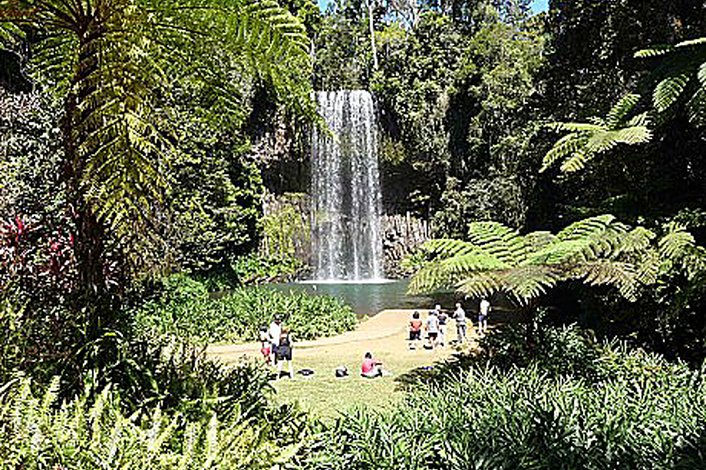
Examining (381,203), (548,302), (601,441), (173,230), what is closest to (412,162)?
(381,203)

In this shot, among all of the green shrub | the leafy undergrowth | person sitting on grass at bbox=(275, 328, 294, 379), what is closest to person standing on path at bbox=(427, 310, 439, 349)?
person sitting on grass at bbox=(275, 328, 294, 379)

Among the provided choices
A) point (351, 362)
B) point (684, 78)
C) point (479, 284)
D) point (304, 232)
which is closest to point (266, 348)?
point (351, 362)

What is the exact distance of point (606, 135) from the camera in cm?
492

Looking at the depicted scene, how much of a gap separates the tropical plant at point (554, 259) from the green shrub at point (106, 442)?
2326mm

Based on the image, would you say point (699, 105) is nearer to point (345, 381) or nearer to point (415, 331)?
point (345, 381)

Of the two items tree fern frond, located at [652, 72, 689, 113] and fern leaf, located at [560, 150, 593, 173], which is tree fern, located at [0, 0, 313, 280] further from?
fern leaf, located at [560, 150, 593, 173]

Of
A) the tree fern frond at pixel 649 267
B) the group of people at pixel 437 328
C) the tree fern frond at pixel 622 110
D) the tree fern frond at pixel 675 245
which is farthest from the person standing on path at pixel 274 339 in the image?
the tree fern frond at pixel 622 110

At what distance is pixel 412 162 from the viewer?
909 inches

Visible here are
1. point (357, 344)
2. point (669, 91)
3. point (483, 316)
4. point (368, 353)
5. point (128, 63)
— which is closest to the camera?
point (128, 63)

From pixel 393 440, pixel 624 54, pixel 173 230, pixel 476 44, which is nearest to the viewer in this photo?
pixel 393 440

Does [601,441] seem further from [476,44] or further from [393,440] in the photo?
[476,44]

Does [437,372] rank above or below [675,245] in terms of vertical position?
below

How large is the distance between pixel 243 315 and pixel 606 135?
841 cm

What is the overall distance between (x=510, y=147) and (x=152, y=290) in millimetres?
8867
